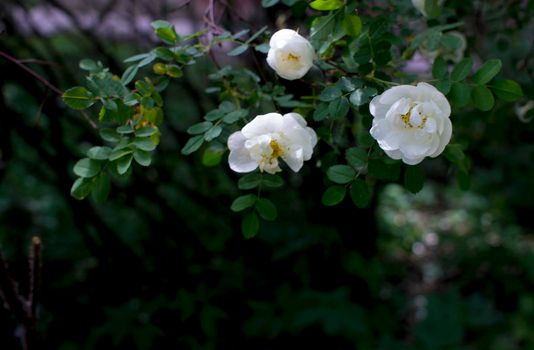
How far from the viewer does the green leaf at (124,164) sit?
1.13m

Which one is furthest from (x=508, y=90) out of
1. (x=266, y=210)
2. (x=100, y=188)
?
(x=100, y=188)

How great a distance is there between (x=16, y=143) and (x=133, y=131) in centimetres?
215

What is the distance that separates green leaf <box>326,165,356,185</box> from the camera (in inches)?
47.4

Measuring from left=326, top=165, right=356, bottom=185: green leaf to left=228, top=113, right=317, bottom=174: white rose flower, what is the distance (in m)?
0.11

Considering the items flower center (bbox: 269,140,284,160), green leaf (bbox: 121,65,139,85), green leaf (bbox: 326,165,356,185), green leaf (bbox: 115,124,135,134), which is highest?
green leaf (bbox: 121,65,139,85)

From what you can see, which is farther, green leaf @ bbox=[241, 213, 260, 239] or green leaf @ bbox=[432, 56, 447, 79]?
green leaf @ bbox=[241, 213, 260, 239]

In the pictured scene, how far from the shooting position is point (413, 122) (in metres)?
0.99

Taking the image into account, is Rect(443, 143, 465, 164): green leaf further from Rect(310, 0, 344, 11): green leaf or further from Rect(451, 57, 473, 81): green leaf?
Rect(310, 0, 344, 11): green leaf

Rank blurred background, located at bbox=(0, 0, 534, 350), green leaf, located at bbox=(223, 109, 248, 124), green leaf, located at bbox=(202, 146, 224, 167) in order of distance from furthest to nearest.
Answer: blurred background, located at bbox=(0, 0, 534, 350), green leaf, located at bbox=(202, 146, 224, 167), green leaf, located at bbox=(223, 109, 248, 124)

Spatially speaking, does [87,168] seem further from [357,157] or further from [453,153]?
[453,153]

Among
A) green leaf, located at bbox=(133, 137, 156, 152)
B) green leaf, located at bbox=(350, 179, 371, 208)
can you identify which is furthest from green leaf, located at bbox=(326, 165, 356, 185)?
green leaf, located at bbox=(133, 137, 156, 152)

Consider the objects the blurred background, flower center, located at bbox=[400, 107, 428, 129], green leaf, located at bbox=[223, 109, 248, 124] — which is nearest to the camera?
flower center, located at bbox=[400, 107, 428, 129]

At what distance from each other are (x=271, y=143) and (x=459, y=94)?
1.11 ft

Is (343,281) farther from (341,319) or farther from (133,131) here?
(133,131)
